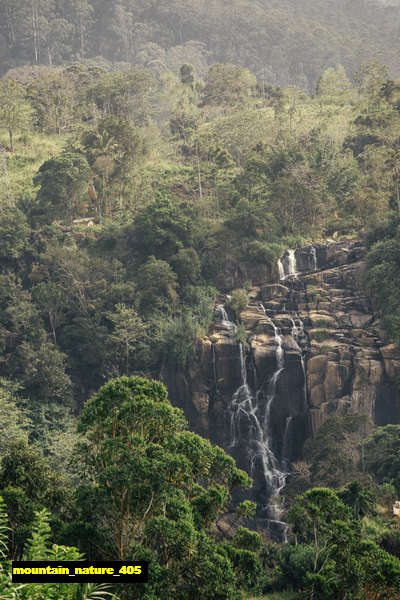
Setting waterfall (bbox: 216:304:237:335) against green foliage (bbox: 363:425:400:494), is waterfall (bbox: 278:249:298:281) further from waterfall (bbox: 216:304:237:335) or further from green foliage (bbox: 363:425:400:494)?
green foliage (bbox: 363:425:400:494)

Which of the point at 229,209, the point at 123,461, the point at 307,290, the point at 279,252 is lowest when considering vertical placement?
the point at 123,461

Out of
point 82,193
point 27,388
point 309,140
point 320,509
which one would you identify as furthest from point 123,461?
point 309,140

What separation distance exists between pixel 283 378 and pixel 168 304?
5938 mm

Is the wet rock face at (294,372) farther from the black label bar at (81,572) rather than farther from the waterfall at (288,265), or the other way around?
the black label bar at (81,572)

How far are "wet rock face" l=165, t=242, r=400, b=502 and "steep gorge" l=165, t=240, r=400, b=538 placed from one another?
0.04 metres

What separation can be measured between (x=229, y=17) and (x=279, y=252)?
202ft

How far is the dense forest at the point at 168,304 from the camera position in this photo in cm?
1041

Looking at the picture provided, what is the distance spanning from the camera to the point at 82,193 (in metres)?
29.5

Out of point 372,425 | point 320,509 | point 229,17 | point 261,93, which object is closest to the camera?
point 320,509

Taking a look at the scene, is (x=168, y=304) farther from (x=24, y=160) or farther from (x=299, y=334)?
(x=24, y=160)

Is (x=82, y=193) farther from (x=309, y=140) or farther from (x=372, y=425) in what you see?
(x=372, y=425)

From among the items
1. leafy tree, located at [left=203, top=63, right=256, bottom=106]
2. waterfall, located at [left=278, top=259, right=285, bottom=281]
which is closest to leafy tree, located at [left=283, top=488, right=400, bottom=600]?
waterfall, located at [left=278, top=259, right=285, bottom=281]

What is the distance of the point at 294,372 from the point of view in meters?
22.8

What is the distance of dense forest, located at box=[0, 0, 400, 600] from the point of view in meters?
10.4
